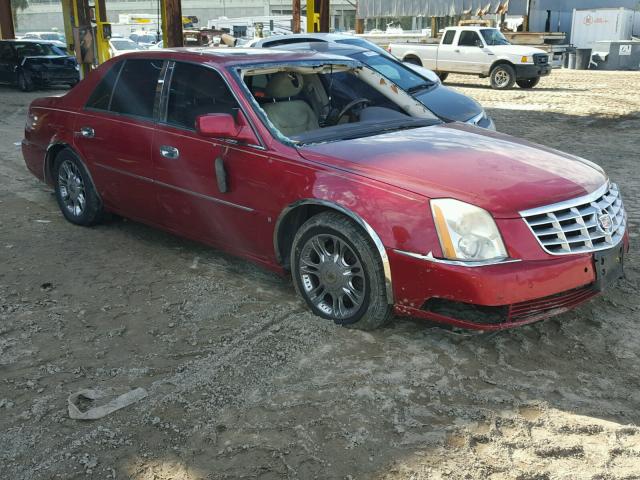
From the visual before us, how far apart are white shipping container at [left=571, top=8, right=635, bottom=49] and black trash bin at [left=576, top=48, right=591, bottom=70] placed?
15.9 ft

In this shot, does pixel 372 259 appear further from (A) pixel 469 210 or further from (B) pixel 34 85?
(B) pixel 34 85

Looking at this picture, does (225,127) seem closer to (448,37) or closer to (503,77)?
(503,77)

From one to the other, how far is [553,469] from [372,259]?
1373mm

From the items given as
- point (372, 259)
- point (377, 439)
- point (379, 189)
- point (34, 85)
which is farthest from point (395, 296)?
point (34, 85)

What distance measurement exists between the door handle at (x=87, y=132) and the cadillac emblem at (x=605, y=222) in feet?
12.6

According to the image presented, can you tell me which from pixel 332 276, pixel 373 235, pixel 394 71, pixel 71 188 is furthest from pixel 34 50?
pixel 373 235

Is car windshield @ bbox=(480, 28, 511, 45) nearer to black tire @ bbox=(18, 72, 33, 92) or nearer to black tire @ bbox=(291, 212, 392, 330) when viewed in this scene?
black tire @ bbox=(18, 72, 33, 92)

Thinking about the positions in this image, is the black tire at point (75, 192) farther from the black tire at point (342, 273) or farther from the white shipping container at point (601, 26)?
the white shipping container at point (601, 26)

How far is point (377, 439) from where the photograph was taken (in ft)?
9.17

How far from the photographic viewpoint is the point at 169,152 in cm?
455

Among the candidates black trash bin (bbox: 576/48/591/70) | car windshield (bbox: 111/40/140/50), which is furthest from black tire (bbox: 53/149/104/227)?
car windshield (bbox: 111/40/140/50)

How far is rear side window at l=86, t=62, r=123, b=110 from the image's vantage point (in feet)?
17.2

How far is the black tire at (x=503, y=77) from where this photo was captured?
18562 millimetres

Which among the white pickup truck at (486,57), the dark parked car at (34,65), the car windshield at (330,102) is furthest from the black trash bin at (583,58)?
the car windshield at (330,102)
